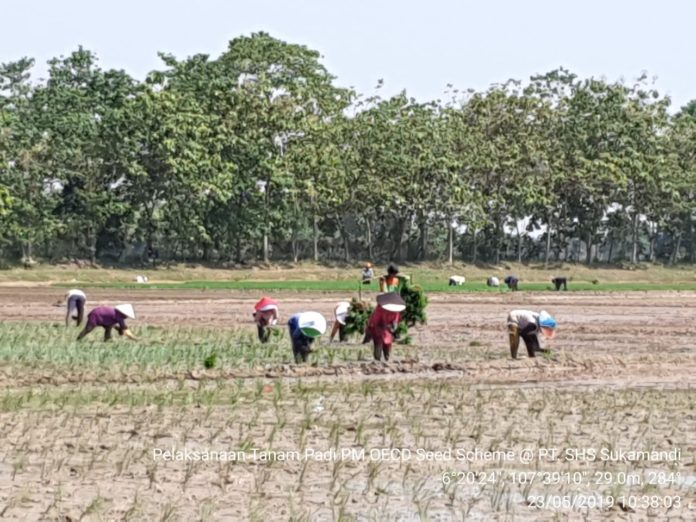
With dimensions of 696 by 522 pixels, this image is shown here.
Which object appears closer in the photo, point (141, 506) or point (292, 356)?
point (141, 506)

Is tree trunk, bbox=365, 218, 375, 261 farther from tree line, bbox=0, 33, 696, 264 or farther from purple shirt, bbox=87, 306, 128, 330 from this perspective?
purple shirt, bbox=87, 306, 128, 330

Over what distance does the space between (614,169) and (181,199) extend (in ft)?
80.9

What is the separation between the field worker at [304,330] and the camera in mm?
16344

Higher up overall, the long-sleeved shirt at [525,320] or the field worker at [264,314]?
the long-sleeved shirt at [525,320]

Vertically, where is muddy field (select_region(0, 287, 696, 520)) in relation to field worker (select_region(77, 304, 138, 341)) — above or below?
below

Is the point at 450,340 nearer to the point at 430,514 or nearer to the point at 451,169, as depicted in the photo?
the point at 430,514

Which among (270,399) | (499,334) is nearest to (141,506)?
(270,399)

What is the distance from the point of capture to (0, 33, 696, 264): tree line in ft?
184

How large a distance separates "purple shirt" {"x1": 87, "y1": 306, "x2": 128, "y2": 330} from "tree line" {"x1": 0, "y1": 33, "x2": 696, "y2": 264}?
1335 inches

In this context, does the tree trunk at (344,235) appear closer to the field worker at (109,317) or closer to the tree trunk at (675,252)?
the tree trunk at (675,252)

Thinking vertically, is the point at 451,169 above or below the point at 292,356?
above

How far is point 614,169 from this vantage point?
69000 mm

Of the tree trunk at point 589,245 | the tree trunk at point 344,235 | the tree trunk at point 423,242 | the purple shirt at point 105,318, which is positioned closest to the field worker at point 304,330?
the purple shirt at point 105,318

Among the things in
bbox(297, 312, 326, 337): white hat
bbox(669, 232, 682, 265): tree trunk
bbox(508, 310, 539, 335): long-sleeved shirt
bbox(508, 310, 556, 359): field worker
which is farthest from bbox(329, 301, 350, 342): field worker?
bbox(669, 232, 682, 265): tree trunk
